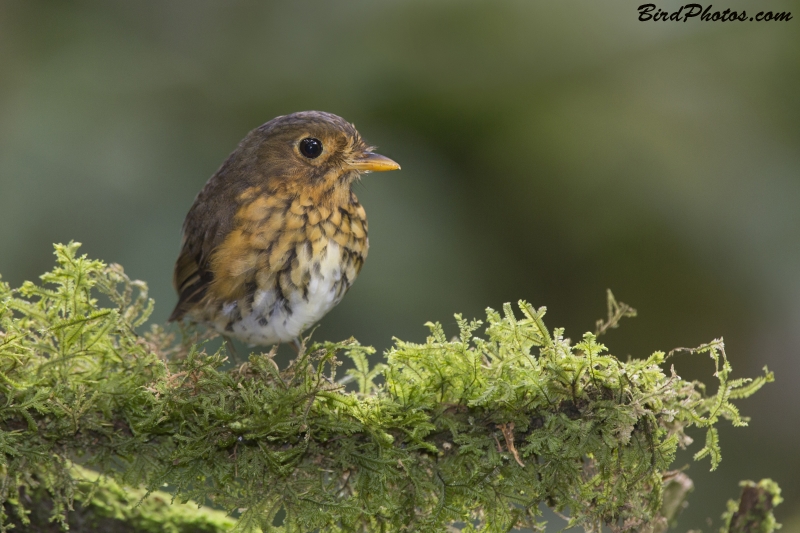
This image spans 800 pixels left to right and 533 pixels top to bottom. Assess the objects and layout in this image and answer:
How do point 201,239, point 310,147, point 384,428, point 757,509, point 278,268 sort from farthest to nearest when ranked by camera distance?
point 201,239 → point 310,147 → point 278,268 → point 757,509 → point 384,428

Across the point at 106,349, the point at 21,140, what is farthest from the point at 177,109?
the point at 106,349

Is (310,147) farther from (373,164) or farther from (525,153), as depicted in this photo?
(525,153)

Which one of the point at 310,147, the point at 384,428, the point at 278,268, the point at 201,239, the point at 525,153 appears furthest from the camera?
the point at 525,153

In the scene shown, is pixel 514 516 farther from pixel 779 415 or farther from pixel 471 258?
pixel 779 415

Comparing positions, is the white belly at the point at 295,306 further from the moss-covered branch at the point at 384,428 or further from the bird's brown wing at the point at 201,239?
the moss-covered branch at the point at 384,428

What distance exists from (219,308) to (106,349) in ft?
2.03

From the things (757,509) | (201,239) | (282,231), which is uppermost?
(201,239)

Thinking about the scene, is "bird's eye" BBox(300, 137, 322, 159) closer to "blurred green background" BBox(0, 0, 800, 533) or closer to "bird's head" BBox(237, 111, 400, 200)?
"bird's head" BBox(237, 111, 400, 200)

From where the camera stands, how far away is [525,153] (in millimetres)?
4094

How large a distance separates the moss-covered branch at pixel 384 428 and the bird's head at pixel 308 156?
81 cm

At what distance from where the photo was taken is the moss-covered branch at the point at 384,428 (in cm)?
186

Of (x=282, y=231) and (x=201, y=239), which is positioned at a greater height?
(x=201, y=239)

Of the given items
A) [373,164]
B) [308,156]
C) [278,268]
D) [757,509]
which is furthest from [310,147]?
[757,509]

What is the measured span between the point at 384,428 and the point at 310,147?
3.66 ft
